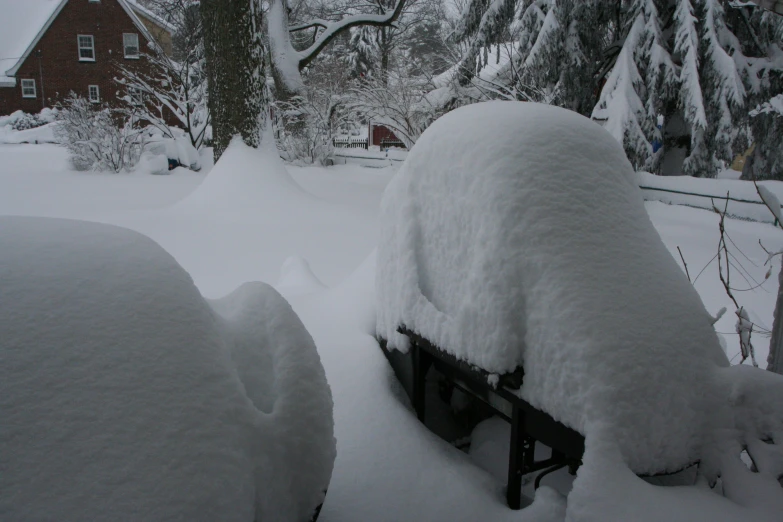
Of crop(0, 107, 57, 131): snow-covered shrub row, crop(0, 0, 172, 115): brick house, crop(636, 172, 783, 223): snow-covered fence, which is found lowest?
crop(636, 172, 783, 223): snow-covered fence

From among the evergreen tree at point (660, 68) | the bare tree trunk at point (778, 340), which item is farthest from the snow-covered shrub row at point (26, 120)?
the bare tree trunk at point (778, 340)

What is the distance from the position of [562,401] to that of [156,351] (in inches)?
55.3

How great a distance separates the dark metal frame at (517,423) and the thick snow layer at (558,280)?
0.20 feet

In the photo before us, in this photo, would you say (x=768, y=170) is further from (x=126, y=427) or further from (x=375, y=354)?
(x=126, y=427)

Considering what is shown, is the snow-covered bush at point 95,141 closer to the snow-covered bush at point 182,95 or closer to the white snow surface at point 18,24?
the snow-covered bush at point 182,95

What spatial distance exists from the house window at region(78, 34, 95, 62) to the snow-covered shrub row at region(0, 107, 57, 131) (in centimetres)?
455

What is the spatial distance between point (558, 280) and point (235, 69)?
29.0 feet

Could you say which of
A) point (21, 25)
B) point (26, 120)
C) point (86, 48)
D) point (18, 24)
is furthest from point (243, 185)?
point (18, 24)

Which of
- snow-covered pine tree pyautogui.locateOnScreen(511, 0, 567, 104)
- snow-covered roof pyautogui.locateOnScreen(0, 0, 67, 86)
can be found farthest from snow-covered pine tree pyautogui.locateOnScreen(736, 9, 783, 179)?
snow-covered roof pyautogui.locateOnScreen(0, 0, 67, 86)

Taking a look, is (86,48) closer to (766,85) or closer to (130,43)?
(130,43)

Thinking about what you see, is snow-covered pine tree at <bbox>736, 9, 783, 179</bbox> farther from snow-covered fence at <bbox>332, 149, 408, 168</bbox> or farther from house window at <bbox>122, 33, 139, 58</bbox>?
house window at <bbox>122, 33, 139, 58</bbox>

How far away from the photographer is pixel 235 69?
9.45 m

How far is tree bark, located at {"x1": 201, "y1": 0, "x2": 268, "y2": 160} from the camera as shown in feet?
30.6

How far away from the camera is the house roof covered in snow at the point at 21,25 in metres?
33.7
